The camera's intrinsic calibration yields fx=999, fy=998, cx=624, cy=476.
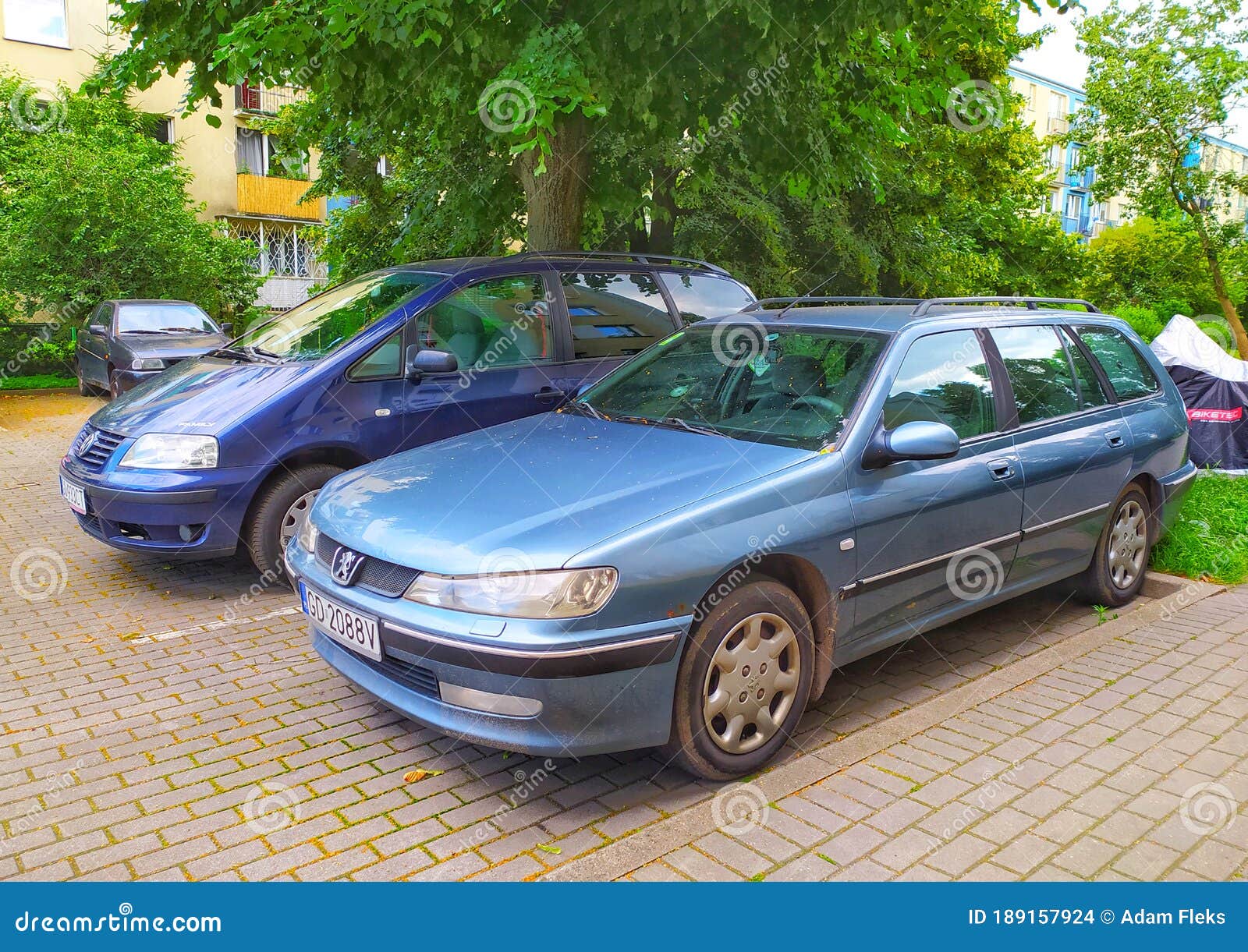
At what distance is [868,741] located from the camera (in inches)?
156

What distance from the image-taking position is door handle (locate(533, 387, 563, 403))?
6.44m

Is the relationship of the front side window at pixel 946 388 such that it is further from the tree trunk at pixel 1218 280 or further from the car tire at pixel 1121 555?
the tree trunk at pixel 1218 280

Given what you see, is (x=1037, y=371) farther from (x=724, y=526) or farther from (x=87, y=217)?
(x=87, y=217)

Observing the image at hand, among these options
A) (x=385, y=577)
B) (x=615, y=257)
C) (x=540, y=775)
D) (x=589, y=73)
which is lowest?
(x=540, y=775)

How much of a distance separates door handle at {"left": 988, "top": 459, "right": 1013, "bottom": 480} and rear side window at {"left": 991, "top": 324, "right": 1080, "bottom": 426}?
0.33 m

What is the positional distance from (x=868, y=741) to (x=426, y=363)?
3.29 metres

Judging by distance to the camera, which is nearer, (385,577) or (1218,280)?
(385,577)

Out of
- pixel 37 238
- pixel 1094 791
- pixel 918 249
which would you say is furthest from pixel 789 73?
pixel 37 238

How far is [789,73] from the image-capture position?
870cm

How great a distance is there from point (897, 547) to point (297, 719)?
8.56ft

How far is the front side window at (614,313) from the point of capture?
21.9 ft

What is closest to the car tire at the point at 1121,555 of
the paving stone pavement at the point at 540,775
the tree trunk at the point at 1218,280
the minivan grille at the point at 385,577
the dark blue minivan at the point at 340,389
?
the paving stone pavement at the point at 540,775

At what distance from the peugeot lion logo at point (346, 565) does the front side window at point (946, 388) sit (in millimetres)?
2188

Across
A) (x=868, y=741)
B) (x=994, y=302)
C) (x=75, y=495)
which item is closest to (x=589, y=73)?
(x=994, y=302)
